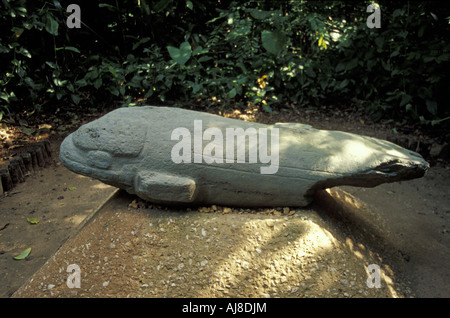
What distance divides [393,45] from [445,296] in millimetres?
3676

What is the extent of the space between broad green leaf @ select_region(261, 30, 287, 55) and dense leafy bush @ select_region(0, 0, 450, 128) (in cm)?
1

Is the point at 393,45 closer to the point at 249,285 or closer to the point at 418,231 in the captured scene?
the point at 418,231

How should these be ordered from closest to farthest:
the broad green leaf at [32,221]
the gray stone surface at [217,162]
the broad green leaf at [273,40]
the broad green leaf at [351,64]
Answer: the gray stone surface at [217,162]
the broad green leaf at [32,221]
the broad green leaf at [273,40]
the broad green leaf at [351,64]

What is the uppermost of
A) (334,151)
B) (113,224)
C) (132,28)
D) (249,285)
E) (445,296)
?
(132,28)

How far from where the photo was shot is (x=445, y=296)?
7.78 feet

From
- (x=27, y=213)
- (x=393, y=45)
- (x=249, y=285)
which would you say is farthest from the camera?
(x=393, y=45)

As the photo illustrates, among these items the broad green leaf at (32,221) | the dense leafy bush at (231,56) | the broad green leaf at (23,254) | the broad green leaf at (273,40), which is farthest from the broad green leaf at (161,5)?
the broad green leaf at (23,254)

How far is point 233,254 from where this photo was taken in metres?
2.25

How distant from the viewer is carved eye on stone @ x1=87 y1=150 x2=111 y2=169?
2.38 metres

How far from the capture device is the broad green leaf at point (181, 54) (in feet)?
16.4

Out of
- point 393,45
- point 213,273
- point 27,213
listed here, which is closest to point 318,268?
point 213,273

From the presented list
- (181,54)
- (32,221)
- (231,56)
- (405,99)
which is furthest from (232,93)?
(32,221)
